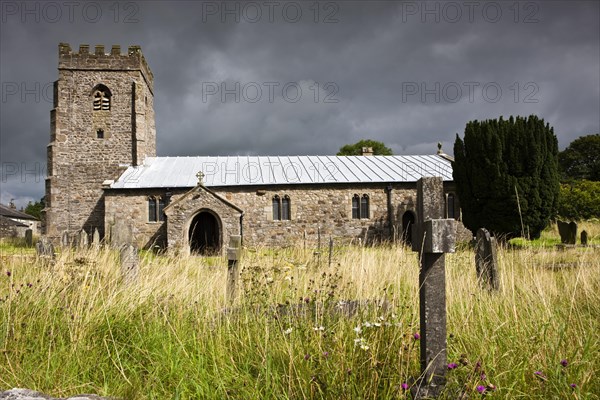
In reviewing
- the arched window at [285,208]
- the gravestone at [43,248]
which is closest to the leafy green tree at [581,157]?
the arched window at [285,208]

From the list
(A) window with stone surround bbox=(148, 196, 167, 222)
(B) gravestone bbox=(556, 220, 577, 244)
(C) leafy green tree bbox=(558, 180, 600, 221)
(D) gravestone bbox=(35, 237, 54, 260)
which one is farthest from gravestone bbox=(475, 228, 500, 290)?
(C) leafy green tree bbox=(558, 180, 600, 221)

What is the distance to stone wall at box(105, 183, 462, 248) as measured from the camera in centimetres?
2022

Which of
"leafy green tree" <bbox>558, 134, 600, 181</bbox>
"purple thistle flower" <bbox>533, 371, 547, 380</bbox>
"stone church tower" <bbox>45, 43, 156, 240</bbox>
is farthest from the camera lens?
"leafy green tree" <bbox>558, 134, 600, 181</bbox>

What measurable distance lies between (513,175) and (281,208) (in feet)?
36.8

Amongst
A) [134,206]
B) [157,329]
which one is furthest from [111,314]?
[134,206]

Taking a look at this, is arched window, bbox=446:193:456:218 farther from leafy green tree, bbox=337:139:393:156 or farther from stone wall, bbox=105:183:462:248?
leafy green tree, bbox=337:139:393:156

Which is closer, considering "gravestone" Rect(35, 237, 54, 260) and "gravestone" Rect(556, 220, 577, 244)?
"gravestone" Rect(35, 237, 54, 260)

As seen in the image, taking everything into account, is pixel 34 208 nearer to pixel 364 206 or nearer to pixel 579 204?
pixel 364 206

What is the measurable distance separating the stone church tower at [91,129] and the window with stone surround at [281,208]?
892cm

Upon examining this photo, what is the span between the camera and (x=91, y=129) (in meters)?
23.0

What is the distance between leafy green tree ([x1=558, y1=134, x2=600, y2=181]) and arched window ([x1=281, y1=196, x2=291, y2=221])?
35.8 metres

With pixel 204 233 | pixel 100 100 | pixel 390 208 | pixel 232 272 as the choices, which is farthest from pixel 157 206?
pixel 232 272

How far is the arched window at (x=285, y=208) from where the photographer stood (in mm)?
21047

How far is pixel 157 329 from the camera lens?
11.7ft
